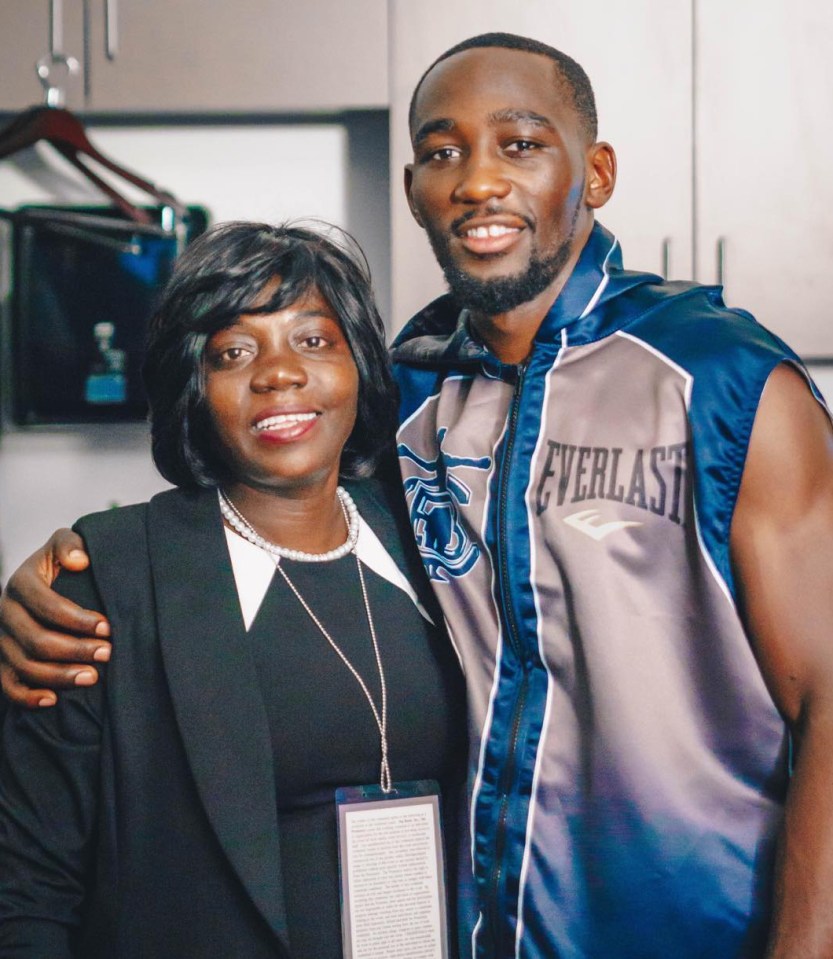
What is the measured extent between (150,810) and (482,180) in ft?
2.63

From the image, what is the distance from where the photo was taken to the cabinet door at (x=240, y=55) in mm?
2084

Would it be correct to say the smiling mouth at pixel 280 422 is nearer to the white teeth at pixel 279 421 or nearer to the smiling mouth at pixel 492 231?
the white teeth at pixel 279 421

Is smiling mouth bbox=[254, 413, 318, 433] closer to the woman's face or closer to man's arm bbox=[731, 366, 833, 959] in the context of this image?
the woman's face

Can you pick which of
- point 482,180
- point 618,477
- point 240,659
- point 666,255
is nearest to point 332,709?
point 240,659

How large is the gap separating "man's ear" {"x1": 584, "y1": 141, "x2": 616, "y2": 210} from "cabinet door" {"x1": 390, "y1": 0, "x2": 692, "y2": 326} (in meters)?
0.72

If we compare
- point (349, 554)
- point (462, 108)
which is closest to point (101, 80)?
point (462, 108)

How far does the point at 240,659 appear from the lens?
1.20 m

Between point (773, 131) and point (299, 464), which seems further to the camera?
point (773, 131)

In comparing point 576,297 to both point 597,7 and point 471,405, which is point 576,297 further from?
point 597,7

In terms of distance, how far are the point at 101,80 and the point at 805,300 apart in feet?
4.77

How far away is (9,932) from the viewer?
3.68 ft

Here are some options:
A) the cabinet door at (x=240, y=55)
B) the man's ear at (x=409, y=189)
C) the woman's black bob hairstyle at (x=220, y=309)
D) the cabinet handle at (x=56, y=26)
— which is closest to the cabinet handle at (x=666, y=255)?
the cabinet door at (x=240, y=55)

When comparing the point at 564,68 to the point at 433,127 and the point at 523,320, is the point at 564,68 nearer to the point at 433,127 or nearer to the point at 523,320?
the point at 433,127

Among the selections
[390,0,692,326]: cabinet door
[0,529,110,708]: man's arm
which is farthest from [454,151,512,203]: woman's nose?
[390,0,692,326]: cabinet door
